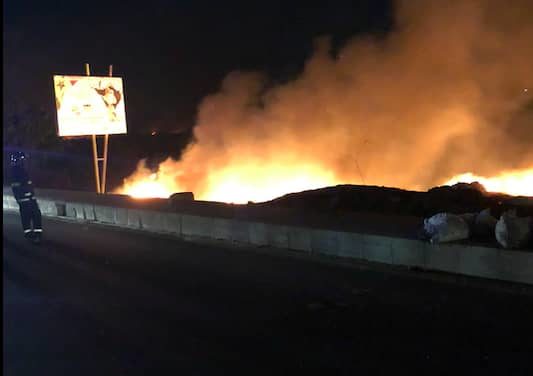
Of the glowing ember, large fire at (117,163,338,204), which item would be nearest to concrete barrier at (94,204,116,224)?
large fire at (117,163,338,204)

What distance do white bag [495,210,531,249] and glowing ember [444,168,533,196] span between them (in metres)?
9.87

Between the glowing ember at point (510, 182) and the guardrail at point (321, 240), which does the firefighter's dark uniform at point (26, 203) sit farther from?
the glowing ember at point (510, 182)

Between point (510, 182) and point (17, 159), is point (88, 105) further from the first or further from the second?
point (510, 182)

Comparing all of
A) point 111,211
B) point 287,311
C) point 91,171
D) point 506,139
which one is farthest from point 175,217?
point 91,171

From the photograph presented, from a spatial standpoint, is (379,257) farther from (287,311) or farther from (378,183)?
(378,183)

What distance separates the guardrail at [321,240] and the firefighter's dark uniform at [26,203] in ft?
7.00

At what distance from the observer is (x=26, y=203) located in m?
11.1

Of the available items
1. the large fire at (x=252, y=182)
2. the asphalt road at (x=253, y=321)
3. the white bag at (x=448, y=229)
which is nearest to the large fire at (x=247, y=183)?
the large fire at (x=252, y=182)

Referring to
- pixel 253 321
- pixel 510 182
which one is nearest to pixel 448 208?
pixel 253 321

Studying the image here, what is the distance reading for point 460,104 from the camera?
64.3 feet

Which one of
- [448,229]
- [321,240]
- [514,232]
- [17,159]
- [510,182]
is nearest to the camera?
[514,232]

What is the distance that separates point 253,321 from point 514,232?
3.14 m

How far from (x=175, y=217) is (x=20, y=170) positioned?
312 centimetres

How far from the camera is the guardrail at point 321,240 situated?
253 inches
